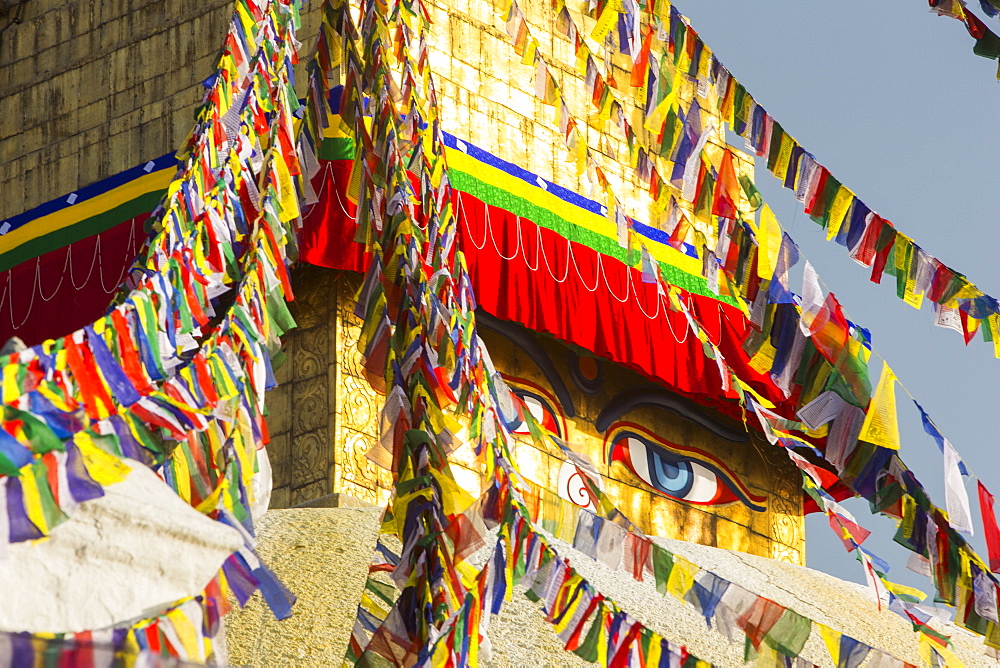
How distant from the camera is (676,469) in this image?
974 cm

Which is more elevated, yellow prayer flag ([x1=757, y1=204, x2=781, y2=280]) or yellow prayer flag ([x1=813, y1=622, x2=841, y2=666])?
yellow prayer flag ([x1=757, y1=204, x2=781, y2=280])

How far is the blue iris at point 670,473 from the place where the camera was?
31.5 feet

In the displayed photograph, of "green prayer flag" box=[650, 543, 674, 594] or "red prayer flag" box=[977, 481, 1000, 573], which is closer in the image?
"red prayer flag" box=[977, 481, 1000, 573]

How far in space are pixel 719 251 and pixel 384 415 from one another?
3.88 ft

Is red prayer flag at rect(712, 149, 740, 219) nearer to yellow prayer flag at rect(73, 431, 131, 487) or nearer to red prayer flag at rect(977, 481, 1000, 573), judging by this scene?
red prayer flag at rect(977, 481, 1000, 573)

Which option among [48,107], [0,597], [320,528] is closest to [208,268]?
[0,597]

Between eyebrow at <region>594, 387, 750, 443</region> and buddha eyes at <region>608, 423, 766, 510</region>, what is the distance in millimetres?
101

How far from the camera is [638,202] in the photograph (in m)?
9.95

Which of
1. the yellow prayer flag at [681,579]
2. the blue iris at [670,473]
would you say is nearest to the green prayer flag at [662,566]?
the yellow prayer flag at [681,579]

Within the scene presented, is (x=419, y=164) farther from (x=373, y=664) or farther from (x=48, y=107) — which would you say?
(x=48, y=107)

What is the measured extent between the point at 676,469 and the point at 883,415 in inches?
230

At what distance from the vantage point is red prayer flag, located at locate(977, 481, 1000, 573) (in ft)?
12.4

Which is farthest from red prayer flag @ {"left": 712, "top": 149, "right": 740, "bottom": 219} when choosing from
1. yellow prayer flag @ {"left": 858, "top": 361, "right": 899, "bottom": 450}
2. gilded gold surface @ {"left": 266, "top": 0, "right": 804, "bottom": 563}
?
gilded gold surface @ {"left": 266, "top": 0, "right": 804, "bottom": 563}

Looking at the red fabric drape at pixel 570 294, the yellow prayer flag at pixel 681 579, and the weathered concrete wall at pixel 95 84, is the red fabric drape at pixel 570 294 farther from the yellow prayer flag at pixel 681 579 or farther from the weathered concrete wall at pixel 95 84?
the yellow prayer flag at pixel 681 579
